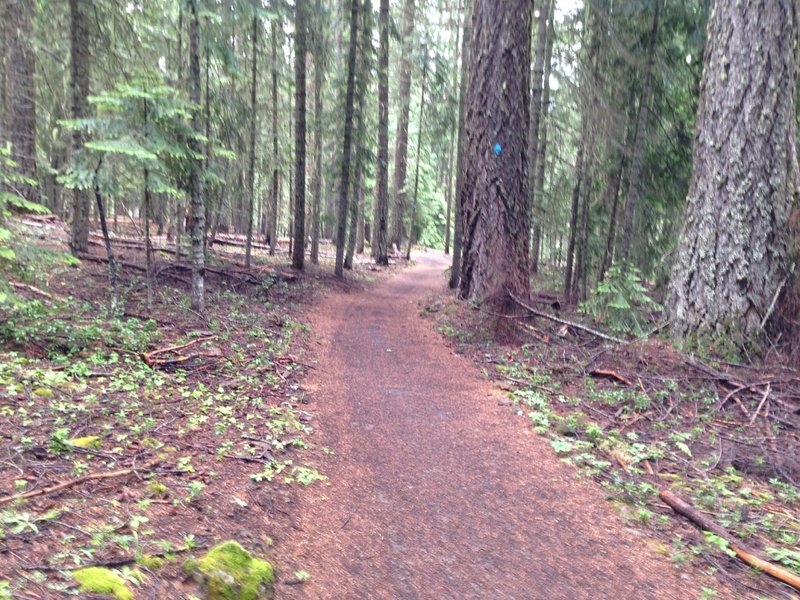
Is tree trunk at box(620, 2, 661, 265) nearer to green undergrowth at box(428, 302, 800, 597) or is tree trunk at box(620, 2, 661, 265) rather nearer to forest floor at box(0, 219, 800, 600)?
forest floor at box(0, 219, 800, 600)

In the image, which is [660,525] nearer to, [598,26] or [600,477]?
[600,477]

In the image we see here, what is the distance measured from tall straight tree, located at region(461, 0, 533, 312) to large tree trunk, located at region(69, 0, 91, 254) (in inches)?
305

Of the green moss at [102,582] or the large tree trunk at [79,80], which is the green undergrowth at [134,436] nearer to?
the green moss at [102,582]

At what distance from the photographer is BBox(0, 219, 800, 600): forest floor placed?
130 inches

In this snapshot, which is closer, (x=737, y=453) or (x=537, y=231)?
(x=737, y=453)

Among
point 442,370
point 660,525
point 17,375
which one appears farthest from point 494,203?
point 17,375

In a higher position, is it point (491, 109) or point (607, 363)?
point (491, 109)

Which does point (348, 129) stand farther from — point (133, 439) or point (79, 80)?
point (133, 439)

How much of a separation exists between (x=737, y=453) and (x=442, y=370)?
4.23m

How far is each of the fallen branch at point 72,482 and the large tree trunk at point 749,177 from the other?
7.50 meters

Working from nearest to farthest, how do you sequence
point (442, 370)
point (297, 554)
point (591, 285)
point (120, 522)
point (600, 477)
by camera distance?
point (120, 522) → point (297, 554) → point (600, 477) → point (442, 370) → point (591, 285)

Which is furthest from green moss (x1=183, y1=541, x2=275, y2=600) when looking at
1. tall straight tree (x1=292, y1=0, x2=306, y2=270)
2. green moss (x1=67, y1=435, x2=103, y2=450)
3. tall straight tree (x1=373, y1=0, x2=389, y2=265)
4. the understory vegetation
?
tall straight tree (x1=373, y1=0, x2=389, y2=265)

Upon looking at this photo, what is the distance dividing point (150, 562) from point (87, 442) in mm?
1769

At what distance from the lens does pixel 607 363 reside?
792 centimetres
